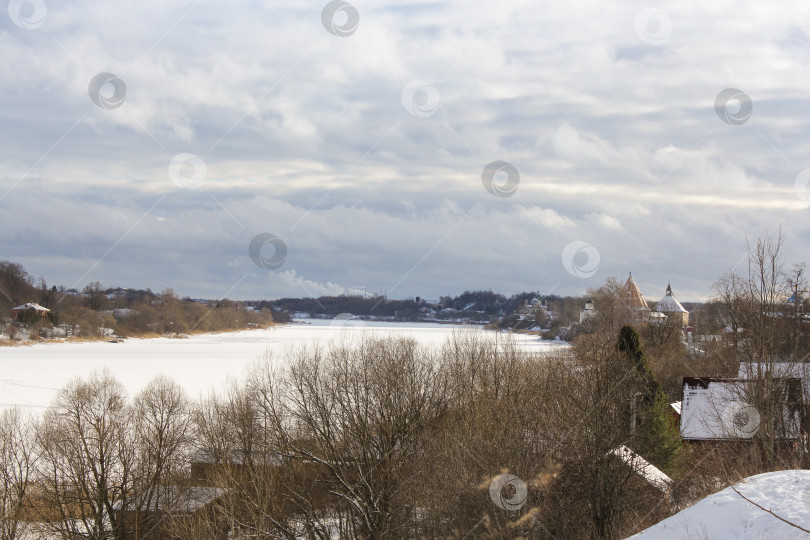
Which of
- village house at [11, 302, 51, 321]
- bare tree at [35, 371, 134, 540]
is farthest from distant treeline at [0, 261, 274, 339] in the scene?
bare tree at [35, 371, 134, 540]

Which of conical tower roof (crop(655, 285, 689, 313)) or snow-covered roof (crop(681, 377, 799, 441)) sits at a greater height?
conical tower roof (crop(655, 285, 689, 313))

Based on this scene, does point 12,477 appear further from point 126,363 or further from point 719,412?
point 126,363

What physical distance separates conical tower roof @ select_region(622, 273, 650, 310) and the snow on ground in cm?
8113

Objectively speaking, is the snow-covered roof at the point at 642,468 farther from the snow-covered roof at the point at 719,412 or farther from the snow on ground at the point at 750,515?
the snow on ground at the point at 750,515

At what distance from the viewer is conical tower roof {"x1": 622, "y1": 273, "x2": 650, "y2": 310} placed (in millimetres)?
91812

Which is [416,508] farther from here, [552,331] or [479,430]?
[552,331]

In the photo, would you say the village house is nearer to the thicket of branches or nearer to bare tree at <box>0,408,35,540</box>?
the thicket of branches

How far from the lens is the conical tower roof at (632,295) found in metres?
91.8

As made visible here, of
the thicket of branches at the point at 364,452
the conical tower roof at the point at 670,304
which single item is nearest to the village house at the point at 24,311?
the thicket of branches at the point at 364,452

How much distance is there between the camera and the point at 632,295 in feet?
310

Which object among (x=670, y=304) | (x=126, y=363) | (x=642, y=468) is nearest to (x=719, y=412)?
(x=642, y=468)

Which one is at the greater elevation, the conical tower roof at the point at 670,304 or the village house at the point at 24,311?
the conical tower roof at the point at 670,304

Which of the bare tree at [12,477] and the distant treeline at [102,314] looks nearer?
the bare tree at [12,477]

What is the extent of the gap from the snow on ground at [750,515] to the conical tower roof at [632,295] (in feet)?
266
